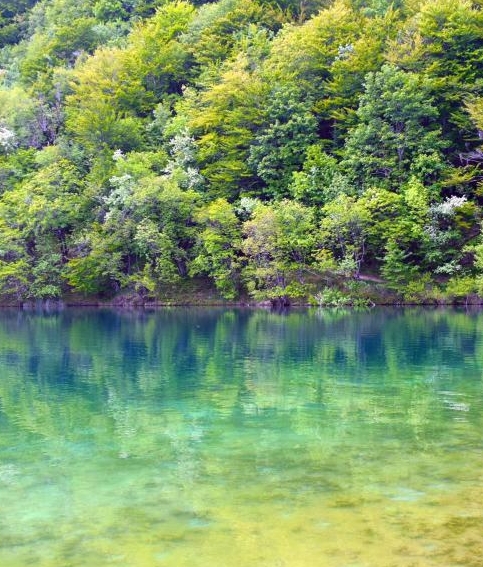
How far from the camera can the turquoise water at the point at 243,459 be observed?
21.9ft

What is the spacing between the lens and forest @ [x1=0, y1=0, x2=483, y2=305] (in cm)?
4453

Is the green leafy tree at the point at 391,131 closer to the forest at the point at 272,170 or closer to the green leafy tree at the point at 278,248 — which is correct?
the forest at the point at 272,170

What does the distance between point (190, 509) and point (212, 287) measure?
4185 cm

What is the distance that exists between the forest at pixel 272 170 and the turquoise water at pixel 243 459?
23.3 meters

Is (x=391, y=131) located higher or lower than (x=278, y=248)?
higher

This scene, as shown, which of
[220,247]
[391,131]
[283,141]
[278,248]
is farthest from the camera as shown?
[283,141]

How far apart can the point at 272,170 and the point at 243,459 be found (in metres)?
41.2

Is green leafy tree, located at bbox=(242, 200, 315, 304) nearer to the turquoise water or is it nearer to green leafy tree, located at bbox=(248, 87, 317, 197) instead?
green leafy tree, located at bbox=(248, 87, 317, 197)

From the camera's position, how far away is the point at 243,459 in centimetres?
975

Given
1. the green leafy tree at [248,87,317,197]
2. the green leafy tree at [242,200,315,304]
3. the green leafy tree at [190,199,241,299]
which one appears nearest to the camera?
the green leafy tree at [242,200,315,304]

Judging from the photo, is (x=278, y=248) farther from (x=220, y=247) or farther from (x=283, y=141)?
(x=283, y=141)

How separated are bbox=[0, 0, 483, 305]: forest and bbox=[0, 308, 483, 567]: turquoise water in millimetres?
23335

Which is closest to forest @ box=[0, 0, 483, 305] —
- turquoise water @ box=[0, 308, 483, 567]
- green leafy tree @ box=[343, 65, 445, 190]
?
green leafy tree @ box=[343, 65, 445, 190]

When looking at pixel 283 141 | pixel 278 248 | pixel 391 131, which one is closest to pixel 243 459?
pixel 278 248
